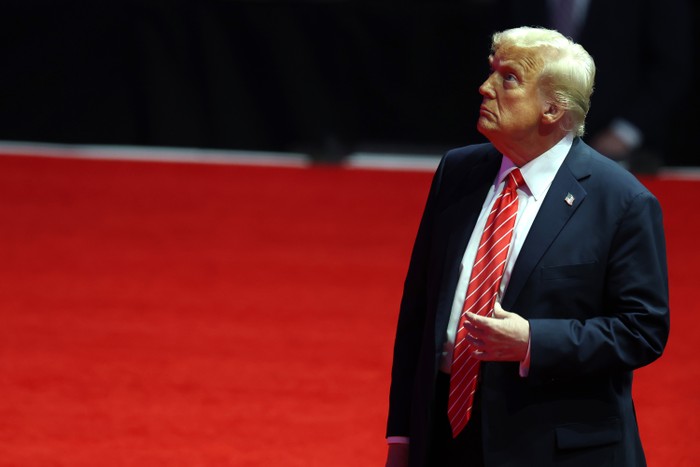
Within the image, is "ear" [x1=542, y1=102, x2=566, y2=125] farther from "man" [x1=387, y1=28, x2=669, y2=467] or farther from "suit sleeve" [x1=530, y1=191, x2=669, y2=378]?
"suit sleeve" [x1=530, y1=191, x2=669, y2=378]

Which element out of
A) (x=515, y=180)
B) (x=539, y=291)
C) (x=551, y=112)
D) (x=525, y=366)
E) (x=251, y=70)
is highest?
(x=551, y=112)

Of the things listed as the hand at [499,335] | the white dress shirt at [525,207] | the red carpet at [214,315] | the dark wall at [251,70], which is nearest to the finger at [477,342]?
the hand at [499,335]

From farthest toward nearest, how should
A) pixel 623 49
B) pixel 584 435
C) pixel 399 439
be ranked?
pixel 623 49, pixel 399 439, pixel 584 435

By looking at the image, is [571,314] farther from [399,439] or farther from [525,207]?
[399,439]

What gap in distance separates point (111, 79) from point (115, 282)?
2.16 m

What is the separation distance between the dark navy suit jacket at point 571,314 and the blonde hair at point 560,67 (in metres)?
0.11

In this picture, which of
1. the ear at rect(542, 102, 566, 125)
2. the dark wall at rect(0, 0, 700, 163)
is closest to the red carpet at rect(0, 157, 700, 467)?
the dark wall at rect(0, 0, 700, 163)

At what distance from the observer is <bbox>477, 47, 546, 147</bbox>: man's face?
1.91 metres

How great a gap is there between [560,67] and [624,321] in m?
0.40

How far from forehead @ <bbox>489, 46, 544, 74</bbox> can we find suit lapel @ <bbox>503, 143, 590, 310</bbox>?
6.6 inches

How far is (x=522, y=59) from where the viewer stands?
1908mm

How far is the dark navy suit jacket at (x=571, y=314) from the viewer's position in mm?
1870

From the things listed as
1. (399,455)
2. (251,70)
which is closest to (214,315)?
(399,455)

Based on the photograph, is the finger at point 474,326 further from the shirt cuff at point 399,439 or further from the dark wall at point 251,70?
the dark wall at point 251,70
